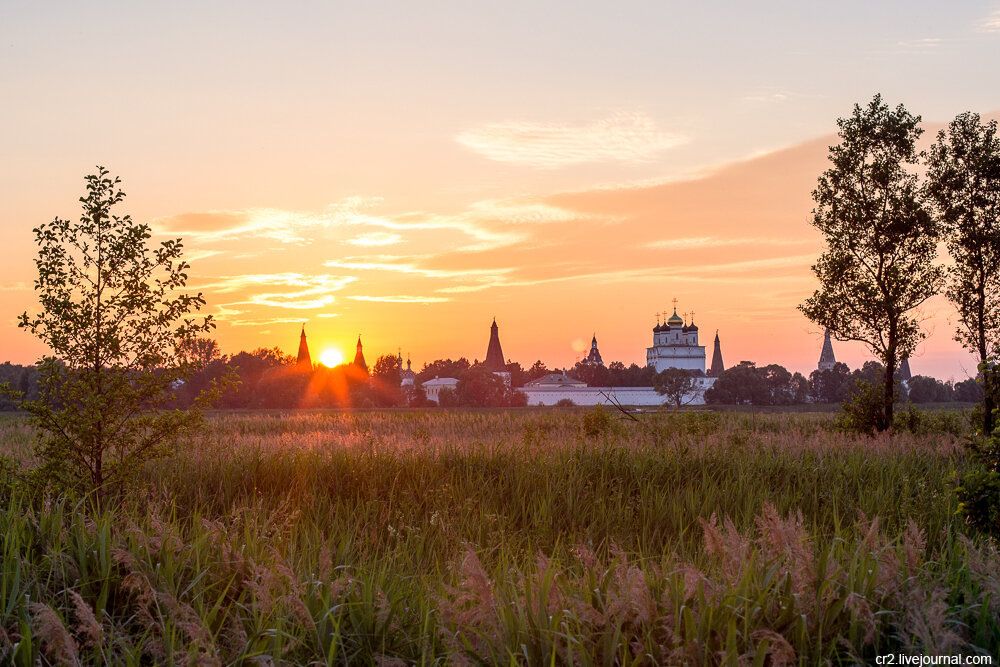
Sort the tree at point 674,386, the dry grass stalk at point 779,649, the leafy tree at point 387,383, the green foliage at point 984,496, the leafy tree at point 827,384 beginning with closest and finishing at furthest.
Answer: the dry grass stalk at point 779,649 < the green foliage at point 984,496 < the leafy tree at point 387,383 < the leafy tree at point 827,384 < the tree at point 674,386

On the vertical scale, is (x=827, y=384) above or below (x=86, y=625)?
above

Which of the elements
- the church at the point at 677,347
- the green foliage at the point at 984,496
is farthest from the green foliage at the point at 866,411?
the church at the point at 677,347

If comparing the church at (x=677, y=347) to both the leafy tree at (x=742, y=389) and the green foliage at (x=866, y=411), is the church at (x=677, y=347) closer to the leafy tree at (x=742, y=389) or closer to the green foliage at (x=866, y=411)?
the leafy tree at (x=742, y=389)

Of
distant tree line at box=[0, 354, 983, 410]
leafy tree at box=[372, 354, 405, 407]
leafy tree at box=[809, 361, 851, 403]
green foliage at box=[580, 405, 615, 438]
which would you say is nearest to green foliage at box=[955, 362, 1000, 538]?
green foliage at box=[580, 405, 615, 438]

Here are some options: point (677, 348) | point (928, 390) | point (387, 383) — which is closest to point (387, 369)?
point (387, 383)

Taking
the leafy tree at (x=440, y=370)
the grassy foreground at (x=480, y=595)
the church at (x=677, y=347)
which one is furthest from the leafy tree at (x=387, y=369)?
the grassy foreground at (x=480, y=595)

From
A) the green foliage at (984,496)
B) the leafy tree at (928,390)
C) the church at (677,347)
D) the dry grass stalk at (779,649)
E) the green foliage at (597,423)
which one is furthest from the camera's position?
the church at (677,347)

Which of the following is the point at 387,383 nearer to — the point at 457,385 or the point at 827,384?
the point at 457,385

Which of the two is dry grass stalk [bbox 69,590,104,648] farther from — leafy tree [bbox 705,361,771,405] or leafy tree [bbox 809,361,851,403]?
leafy tree [bbox 809,361,851,403]

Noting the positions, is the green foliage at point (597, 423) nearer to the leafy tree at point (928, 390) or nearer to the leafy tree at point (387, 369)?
the leafy tree at point (387, 369)

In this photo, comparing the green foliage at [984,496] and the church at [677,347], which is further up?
the church at [677,347]

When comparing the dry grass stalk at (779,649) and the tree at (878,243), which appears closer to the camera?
the dry grass stalk at (779,649)

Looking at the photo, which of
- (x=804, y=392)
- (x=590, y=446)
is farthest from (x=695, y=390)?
(x=590, y=446)

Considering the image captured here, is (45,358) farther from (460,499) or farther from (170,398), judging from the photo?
(460,499)
